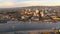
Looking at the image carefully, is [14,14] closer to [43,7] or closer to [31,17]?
[31,17]

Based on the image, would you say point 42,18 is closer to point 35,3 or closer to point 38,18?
point 38,18

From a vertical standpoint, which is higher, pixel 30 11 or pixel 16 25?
pixel 30 11

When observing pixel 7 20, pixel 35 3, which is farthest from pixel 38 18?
pixel 7 20

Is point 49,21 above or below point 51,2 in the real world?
below

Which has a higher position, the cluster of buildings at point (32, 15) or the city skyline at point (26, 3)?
the city skyline at point (26, 3)

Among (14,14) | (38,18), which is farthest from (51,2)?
(14,14)

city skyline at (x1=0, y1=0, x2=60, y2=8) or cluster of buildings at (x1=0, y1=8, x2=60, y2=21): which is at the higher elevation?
city skyline at (x1=0, y1=0, x2=60, y2=8)

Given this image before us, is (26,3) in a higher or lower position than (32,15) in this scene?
higher

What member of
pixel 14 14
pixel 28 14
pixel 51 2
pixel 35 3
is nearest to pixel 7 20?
pixel 14 14

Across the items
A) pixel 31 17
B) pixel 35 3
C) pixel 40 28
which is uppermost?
pixel 35 3
